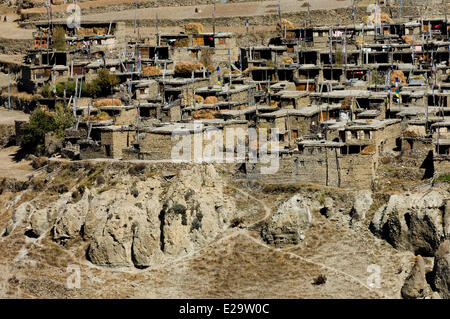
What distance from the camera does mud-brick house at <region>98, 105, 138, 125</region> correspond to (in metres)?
69.9

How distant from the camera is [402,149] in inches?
2494

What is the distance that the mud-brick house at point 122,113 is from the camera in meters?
69.9

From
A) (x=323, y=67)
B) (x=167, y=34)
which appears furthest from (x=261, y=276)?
(x=167, y=34)

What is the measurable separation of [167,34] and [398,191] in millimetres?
28747

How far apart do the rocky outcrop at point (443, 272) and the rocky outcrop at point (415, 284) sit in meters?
0.54

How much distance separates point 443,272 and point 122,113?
71.0 ft

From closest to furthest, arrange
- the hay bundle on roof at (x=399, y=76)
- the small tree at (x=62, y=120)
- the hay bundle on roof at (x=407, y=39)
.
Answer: the small tree at (x=62, y=120) → the hay bundle on roof at (x=399, y=76) → the hay bundle on roof at (x=407, y=39)

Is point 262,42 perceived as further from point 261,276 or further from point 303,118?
point 261,276

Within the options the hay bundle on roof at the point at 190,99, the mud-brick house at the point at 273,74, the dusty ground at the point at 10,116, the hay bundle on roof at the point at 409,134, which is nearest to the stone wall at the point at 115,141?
the hay bundle on roof at the point at 190,99

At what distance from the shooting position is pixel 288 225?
195ft

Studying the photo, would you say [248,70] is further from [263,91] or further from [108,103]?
[108,103]

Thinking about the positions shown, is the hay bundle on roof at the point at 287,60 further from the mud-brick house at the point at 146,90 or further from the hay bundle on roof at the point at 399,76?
the mud-brick house at the point at 146,90

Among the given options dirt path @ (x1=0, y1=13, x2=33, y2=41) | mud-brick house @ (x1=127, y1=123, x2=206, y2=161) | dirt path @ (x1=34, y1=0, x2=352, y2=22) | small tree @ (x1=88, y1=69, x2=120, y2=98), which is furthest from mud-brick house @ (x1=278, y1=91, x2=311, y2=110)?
dirt path @ (x1=0, y1=13, x2=33, y2=41)

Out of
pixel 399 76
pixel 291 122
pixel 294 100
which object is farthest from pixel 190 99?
pixel 399 76
